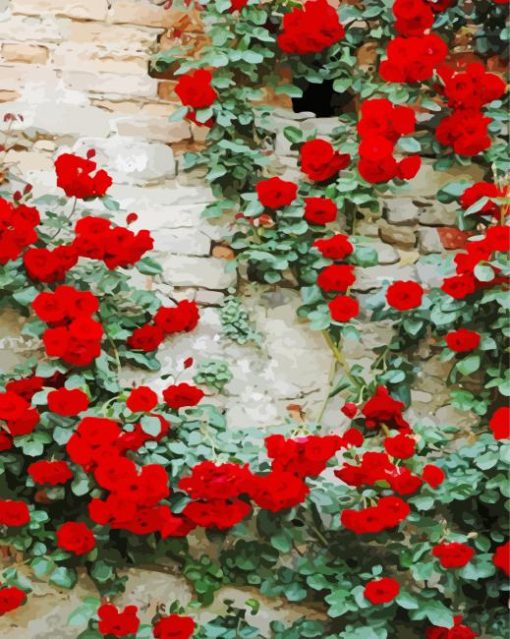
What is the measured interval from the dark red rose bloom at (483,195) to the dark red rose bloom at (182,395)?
991mm

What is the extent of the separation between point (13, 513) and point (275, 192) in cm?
113

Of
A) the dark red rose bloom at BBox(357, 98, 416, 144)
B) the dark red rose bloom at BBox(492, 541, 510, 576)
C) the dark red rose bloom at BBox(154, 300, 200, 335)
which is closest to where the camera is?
the dark red rose bloom at BBox(492, 541, 510, 576)

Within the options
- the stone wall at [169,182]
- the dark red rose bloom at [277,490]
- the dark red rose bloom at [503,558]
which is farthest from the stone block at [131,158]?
the dark red rose bloom at [503,558]

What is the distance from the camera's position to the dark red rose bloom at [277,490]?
240 cm

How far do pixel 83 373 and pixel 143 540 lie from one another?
0.47 meters

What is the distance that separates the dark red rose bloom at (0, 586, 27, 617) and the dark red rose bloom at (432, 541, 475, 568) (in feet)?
3.45

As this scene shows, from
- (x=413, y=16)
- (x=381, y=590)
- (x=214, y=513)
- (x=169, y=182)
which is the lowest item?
(x=381, y=590)

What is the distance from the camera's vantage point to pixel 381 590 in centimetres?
243

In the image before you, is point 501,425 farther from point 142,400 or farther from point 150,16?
point 150,16

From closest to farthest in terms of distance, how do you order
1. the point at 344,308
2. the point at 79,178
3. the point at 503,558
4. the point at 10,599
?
the point at 10,599, the point at 503,558, the point at 79,178, the point at 344,308

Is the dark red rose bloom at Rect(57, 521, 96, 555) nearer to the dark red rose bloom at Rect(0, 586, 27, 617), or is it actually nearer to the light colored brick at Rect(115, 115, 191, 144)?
the dark red rose bloom at Rect(0, 586, 27, 617)

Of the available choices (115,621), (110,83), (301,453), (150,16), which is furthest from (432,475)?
(150,16)

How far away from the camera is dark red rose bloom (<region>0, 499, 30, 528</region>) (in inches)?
95.2

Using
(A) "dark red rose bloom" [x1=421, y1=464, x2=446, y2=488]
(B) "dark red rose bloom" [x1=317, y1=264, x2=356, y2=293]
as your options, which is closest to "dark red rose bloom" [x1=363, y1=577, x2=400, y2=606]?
(A) "dark red rose bloom" [x1=421, y1=464, x2=446, y2=488]
